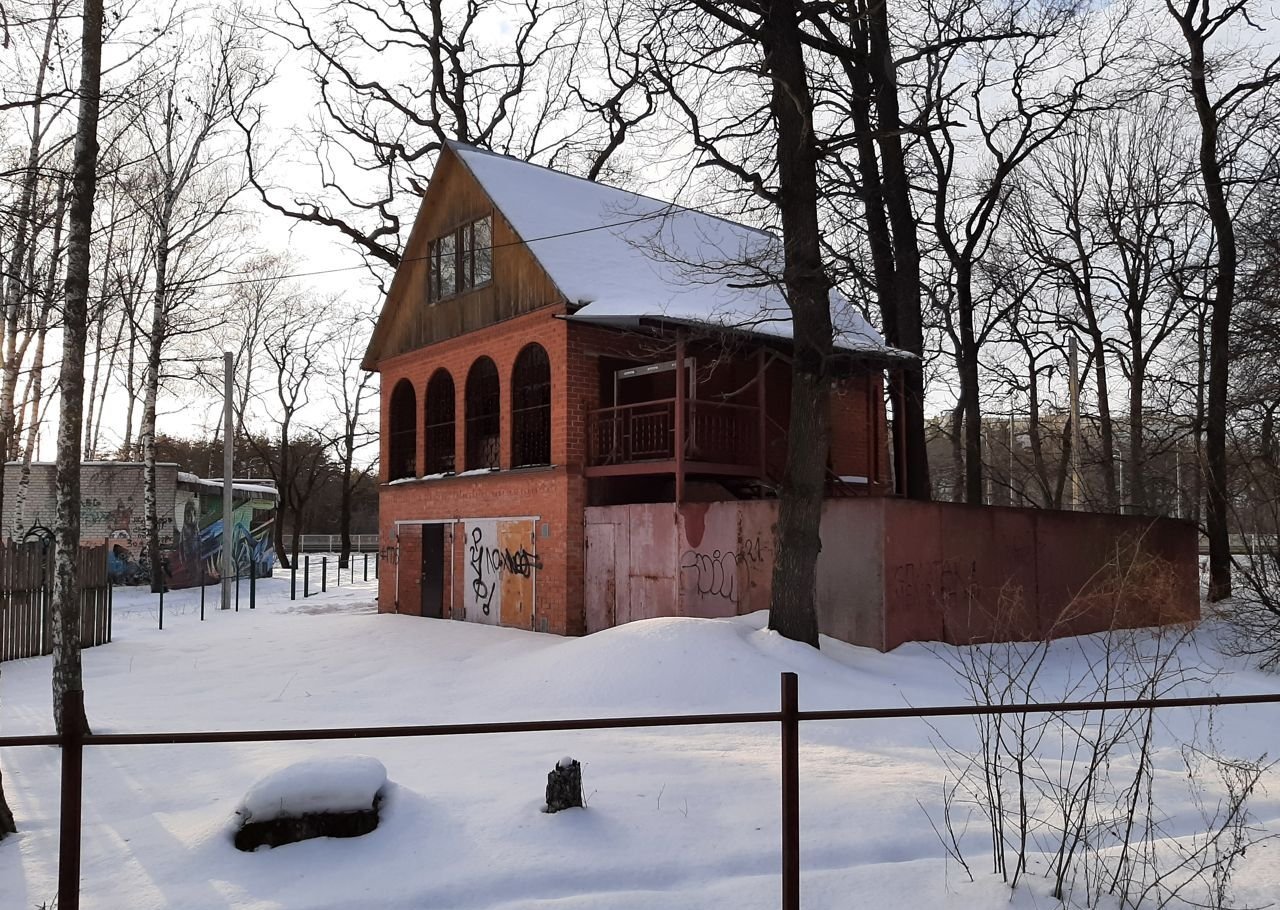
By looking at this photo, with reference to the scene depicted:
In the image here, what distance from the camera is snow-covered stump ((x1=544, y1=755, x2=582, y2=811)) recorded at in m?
5.59

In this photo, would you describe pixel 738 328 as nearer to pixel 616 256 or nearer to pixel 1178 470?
pixel 616 256

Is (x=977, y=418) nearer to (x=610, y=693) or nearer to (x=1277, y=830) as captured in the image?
(x=610, y=693)

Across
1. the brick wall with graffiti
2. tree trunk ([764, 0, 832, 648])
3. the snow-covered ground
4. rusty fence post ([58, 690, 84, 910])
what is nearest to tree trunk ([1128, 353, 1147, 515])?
the snow-covered ground

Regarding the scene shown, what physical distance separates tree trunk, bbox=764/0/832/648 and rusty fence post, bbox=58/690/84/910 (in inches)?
358

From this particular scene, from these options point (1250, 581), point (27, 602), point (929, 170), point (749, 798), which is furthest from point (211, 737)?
point (929, 170)

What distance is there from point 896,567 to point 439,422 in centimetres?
1138

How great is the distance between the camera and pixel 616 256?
714 inches

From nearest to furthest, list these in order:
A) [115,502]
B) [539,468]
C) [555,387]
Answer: [555,387] < [539,468] < [115,502]

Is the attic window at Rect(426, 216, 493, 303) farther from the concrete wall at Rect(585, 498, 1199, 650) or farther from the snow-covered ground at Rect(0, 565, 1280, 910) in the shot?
the snow-covered ground at Rect(0, 565, 1280, 910)

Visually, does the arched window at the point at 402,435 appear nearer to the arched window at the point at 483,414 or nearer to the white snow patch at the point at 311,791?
the arched window at the point at 483,414

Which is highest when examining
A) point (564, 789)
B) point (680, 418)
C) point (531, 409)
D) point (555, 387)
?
point (555, 387)

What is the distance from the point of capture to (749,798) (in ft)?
20.2

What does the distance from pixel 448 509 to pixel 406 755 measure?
11.9m

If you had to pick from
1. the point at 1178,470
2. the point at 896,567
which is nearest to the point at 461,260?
the point at 896,567
